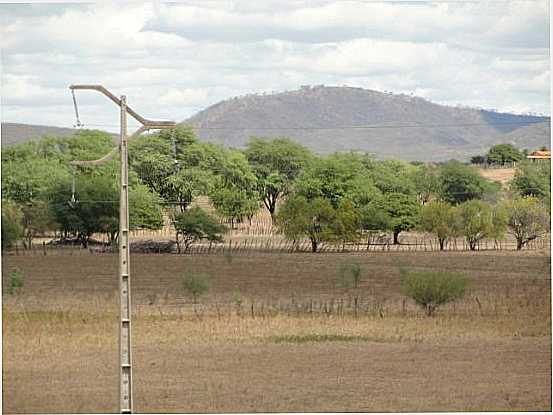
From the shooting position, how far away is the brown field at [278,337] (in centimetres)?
1441

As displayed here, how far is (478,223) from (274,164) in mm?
7608

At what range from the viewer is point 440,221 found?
31.6 meters

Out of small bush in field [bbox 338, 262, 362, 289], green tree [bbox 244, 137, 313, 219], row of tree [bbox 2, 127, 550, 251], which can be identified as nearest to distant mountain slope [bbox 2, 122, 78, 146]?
row of tree [bbox 2, 127, 550, 251]

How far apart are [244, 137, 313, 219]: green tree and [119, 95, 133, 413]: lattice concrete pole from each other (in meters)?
23.1

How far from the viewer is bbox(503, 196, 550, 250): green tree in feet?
102

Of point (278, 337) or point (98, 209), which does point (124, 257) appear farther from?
point (98, 209)

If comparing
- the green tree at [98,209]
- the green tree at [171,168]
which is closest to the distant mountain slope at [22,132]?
the green tree at [171,168]

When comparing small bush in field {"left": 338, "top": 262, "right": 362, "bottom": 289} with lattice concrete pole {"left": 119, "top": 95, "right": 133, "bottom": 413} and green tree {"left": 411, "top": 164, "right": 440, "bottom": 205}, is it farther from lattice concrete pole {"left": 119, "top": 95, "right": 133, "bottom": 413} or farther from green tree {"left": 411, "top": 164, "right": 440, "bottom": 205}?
lattice concrete pole {"left": 119, "top": 95, "right": 133, "bottom": 413}

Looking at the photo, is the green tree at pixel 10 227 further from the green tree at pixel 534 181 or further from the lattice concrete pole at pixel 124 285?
the lattice concrete pole at pixel 124 285

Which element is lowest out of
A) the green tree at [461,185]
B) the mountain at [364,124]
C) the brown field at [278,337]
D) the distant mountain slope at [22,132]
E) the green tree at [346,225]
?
the brown field at [278,337]

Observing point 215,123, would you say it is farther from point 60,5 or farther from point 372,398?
point 372,398

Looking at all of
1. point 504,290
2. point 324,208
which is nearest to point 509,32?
point 324,208

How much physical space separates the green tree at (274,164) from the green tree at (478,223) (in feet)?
19.3

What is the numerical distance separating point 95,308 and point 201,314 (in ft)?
7.05
